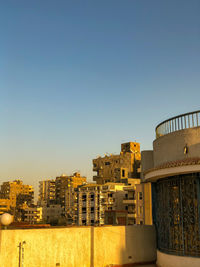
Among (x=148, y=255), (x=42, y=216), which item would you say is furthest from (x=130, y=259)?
(x=42, y=216)

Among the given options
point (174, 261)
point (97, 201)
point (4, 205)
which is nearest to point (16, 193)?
point (4, 205)

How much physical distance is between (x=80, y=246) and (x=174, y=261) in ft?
15.7

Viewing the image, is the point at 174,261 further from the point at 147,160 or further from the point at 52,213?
the point at 52,213

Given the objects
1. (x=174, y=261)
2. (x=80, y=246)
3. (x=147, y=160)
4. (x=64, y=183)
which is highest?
(x=64, y=183)

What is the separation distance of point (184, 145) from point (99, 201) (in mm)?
68468

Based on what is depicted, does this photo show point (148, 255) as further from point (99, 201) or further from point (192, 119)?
point (99, 201)

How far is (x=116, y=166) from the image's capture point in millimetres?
106188

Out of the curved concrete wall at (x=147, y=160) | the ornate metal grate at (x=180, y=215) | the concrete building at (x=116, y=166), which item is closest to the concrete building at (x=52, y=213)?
the concrete building at (x=116, y=166)

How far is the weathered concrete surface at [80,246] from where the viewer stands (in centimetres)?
1452

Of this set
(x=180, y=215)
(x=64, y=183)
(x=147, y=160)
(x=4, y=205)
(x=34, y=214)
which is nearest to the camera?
(x=180, y=215)

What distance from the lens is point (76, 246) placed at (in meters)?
16.2

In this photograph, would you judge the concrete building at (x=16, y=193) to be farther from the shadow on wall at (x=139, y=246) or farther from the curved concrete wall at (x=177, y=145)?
the curved concrete wall at (x=177, y=145)

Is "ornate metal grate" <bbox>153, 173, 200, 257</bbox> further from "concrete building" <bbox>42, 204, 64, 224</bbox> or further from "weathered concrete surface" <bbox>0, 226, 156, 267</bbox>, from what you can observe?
"concrete building" <bbox>42, 204, 64, 224</bbox>

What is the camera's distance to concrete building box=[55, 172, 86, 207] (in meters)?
136
